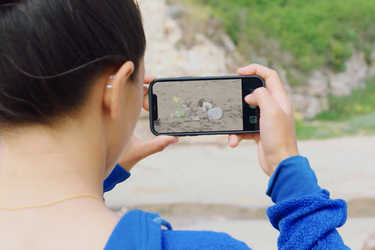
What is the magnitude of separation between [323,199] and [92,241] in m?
0.37

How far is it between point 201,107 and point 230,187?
333 centimetres

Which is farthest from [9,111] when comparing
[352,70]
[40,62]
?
[352,70]

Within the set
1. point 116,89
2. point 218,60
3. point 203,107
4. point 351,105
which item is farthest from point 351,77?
point 116,89

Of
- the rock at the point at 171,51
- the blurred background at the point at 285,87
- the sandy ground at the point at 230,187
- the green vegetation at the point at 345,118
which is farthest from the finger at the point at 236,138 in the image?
the green vegetation at the point at 345,118

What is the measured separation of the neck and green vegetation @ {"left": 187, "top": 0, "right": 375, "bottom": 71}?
25.1ft

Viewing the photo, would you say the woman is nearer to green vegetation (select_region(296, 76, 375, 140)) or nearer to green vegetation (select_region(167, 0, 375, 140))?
green vegetation (select_region(296, 76, 375, 140))

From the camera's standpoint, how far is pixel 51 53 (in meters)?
0.51

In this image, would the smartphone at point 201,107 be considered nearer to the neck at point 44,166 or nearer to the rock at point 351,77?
the neck at point 44,166

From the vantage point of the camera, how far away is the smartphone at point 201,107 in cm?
96

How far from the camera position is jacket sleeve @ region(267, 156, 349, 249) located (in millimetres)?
622

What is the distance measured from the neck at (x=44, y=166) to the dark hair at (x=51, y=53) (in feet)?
0.08

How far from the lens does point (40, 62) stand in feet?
1.67

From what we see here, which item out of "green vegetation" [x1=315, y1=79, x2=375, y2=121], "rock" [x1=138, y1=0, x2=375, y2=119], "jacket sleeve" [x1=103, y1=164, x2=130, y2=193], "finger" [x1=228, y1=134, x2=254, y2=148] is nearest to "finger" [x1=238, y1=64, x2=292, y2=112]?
"finger" [x1=228, y1=134, x2=254, y2=148]

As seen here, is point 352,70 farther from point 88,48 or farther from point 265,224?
point 88,48
